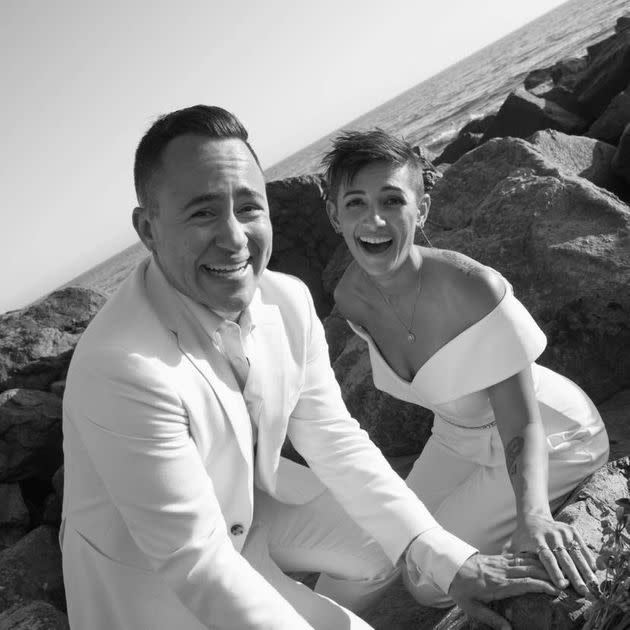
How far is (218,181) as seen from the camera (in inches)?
102

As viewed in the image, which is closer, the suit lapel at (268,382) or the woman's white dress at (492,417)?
the suit lapel at (268,382)

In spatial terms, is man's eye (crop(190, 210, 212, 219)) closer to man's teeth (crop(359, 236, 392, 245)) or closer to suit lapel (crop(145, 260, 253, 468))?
suit lapel (crop(145, 260, 253, 468))

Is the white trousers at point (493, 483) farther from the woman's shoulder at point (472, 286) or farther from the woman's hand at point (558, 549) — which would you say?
the woman's hand at point (558, 549)

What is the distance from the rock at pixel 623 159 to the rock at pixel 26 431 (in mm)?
5583

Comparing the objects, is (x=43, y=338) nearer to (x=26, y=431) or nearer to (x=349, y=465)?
(x=26, y=431)

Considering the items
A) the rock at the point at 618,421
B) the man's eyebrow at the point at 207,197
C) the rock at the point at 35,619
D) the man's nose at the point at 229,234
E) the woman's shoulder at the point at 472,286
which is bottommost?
the rock at the point at 618,421

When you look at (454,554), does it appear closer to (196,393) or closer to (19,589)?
(196,393)

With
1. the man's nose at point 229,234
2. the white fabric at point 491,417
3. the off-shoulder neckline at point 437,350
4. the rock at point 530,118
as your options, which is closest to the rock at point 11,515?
the off-shoulder neckline at point 437,350

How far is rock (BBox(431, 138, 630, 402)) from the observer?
4.68m

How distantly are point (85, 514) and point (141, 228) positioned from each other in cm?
103

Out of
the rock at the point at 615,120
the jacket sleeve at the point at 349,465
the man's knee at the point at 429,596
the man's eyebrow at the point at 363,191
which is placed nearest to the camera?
the jacket sleeve at the point at 349,465

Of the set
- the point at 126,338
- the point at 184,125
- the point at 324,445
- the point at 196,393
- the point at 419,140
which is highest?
the point at 184,125

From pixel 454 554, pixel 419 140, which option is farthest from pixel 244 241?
pixel 419 140

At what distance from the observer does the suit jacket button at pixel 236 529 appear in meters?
2.89
